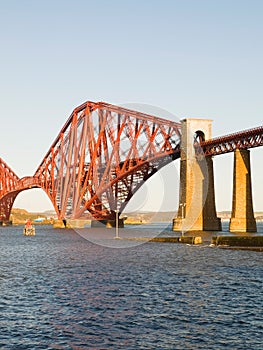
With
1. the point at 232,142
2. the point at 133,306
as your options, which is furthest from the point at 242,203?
the point at 133,306

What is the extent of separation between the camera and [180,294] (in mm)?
34250

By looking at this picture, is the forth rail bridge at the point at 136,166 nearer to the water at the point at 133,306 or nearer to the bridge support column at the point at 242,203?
the bridge support column at the point at 242,203

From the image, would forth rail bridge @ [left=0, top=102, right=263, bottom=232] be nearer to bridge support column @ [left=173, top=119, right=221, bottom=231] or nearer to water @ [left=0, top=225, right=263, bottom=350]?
bridge support column @ [left=173, top=119, right=221, bottom=231]

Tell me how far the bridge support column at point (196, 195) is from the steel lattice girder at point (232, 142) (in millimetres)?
1926

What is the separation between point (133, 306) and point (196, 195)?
82991 millimetres

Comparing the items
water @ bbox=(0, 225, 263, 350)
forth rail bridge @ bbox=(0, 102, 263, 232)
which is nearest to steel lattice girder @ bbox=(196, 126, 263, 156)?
forth rail bridge @ bbox=(0, 102, 263, 232)

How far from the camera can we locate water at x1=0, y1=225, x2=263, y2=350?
74.8 ft

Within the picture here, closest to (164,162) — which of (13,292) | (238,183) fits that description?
(238,183)

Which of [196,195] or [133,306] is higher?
[196,195]

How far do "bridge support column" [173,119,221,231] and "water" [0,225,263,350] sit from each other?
190ft

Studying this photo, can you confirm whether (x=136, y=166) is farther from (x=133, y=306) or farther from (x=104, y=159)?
(x=133, y=306)

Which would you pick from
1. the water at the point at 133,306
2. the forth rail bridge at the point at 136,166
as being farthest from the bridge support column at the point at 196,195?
the water at the point at 133,306

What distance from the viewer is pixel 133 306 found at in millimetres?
30016

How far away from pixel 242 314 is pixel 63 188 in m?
133
